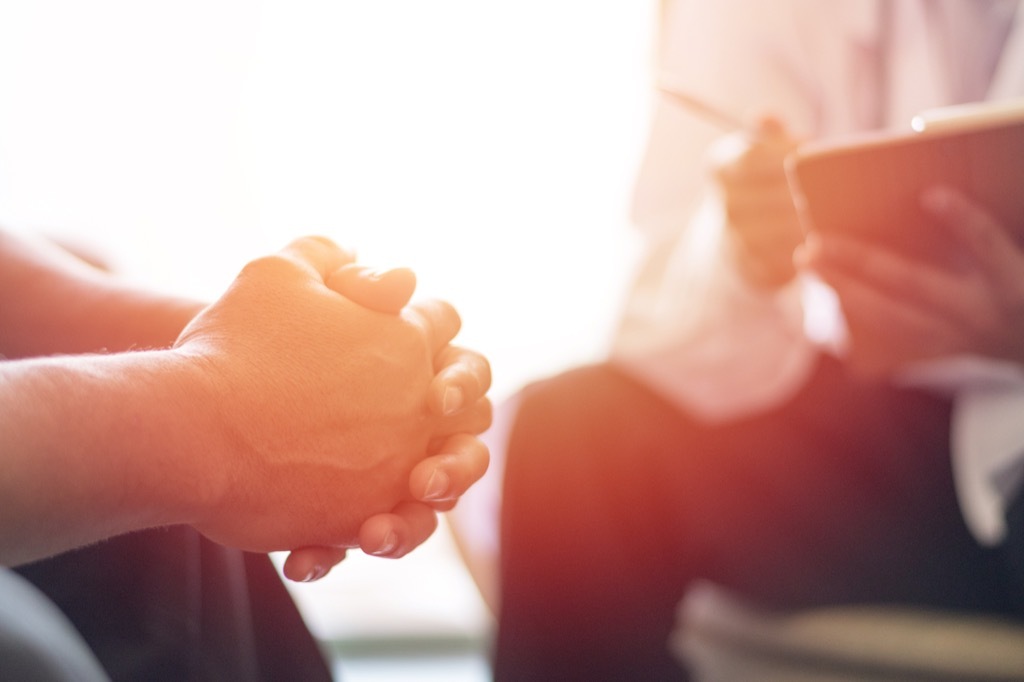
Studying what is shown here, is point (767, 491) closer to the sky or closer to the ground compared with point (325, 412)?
closer to the ground

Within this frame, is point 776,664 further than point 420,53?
No

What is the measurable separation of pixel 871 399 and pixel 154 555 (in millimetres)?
833

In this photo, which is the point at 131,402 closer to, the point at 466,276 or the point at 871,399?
the point at 871,399

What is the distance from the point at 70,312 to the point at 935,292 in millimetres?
816

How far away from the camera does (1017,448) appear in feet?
2.78

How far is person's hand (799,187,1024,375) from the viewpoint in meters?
0.73

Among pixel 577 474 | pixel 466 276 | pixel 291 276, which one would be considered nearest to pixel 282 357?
pixel 291 276

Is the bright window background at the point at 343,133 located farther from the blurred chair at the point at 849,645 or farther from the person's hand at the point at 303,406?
the person's hand at the point at 303,406

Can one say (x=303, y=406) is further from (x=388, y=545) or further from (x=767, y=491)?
(x=767, y=491)

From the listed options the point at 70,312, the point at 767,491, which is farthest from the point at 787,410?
the point at 70,312

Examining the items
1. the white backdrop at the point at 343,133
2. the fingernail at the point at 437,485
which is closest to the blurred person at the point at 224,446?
the fingernail at the point at 437,485

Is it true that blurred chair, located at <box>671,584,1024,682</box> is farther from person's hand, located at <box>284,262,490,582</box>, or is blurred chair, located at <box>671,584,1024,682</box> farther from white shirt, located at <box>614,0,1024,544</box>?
person's hand, located at <box>284,262,490,582</box>

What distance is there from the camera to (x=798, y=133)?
1.11 metres

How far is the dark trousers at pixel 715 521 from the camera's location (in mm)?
893
